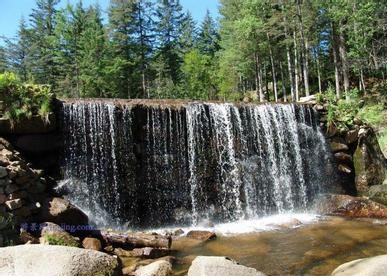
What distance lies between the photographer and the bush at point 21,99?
10.9 m

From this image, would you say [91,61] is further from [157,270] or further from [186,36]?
[157,270]

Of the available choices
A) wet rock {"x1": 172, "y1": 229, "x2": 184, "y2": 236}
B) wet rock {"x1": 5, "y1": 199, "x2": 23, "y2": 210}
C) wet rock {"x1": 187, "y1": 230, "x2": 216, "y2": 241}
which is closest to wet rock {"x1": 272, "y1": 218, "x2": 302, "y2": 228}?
wet rock {"x1": 187, "y1": 230, "x2": 216, "y2": 241}

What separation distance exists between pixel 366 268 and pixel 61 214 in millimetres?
6622

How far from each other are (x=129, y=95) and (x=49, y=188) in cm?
2513

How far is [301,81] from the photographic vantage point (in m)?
33.8

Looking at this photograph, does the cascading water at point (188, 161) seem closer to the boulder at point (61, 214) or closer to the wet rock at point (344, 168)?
the wet rock at point (344, 168)

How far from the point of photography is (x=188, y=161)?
13.9 meters

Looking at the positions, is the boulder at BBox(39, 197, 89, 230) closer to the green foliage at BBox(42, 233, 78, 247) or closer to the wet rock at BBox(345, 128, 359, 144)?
the green foliage at BBox(42, 233, 78, 247)

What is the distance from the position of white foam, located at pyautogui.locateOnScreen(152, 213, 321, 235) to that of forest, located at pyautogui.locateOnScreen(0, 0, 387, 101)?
12.3 metres

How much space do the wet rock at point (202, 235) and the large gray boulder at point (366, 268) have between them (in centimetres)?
528

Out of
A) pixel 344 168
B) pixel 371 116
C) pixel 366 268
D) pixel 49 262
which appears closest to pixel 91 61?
pixel 371 116

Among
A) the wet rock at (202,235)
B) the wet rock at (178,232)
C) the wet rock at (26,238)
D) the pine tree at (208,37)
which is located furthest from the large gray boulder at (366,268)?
the pine tree at (208,37)

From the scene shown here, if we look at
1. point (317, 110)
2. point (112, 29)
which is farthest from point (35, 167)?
point (112, 29)

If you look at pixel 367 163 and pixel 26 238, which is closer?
pixel 26 238
